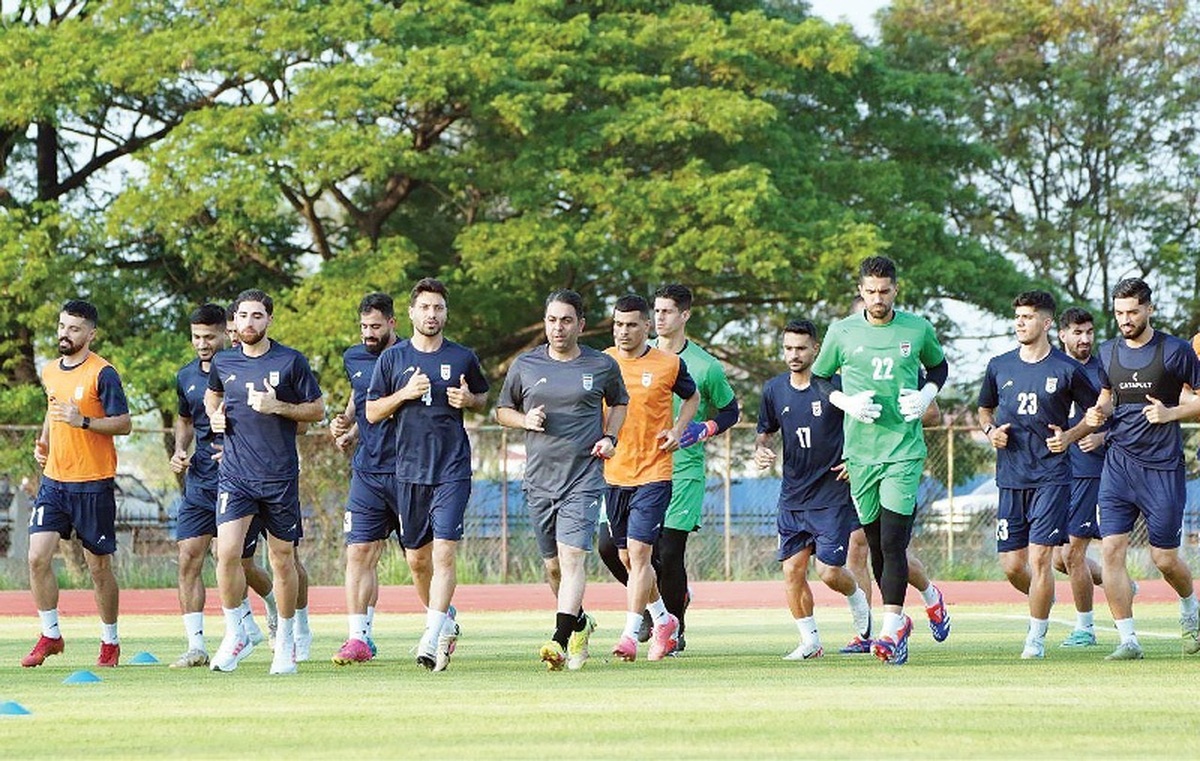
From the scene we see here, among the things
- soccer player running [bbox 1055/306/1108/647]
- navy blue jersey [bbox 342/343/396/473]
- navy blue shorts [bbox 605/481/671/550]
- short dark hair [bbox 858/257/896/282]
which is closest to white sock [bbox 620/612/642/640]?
navy blue shorts [bbox 605/481/671/550]

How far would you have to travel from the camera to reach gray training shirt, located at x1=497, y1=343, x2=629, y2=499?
12273 mm

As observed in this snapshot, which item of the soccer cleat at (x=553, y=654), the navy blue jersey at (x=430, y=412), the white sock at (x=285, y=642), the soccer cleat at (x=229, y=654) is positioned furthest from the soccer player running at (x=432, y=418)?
the soccer cleat at (x=229, y=654)

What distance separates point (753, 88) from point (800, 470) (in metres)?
21.1

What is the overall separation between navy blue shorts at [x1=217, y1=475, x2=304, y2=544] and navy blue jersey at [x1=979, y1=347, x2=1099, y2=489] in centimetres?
435

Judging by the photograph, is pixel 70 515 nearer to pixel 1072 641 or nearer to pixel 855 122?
pixel 1072 641

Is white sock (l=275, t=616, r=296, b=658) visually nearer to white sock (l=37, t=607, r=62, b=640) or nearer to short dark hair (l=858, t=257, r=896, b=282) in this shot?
white sock (l=37, t=607, r=62, b=640)

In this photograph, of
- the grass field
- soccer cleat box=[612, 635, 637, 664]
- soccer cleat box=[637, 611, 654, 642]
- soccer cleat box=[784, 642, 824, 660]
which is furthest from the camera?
soccer cleat box=[637, 611, 654, 642]

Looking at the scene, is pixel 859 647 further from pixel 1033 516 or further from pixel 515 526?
pixel 515 526

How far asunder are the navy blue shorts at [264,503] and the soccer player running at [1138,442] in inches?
192

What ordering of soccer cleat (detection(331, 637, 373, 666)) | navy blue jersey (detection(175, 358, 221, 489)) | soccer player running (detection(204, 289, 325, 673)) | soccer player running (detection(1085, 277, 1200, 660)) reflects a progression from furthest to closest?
1. navy blue jersey (detection(175, 358, 221, 489))
2. soccer player running (detection(1085, 277, 1200, 660))
3. soccer cleat (detection(331, 637, 373, 666))
4. soccer player running (detection(204, 289, 325, 673))

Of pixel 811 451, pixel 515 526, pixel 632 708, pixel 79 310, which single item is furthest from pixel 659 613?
pixel 515 526

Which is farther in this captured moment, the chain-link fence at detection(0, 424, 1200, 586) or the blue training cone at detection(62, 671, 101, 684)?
the chain-link fence at detection(0, 424, 1200, 586)

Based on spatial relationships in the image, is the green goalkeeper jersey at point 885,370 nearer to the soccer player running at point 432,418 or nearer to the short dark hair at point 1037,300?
the short dark hair at point 1037,300

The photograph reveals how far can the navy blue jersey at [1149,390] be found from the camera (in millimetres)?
13055
